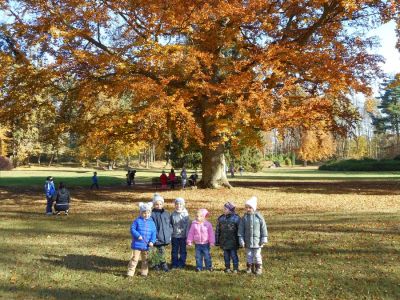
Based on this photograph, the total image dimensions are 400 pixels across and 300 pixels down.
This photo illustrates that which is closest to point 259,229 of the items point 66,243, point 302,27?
point 66,243

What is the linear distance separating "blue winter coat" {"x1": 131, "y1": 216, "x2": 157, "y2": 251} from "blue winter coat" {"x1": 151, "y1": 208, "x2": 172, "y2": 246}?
0.61 feet

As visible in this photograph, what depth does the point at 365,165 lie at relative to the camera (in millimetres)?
63562

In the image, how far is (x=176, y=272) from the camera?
825 cm

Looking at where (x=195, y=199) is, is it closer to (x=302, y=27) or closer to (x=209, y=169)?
(x=209, y=169)

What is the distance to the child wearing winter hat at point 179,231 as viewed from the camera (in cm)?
852

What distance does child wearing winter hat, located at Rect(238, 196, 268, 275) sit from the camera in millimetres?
7984

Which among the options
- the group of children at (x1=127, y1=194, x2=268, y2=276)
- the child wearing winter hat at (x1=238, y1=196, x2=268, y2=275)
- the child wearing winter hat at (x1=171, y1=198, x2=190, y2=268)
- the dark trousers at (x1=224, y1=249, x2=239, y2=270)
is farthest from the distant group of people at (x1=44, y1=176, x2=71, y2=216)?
the child wearing winter hat at (x1=238, y1=196, x2=268, y2=275)

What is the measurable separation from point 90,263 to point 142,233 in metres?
1.65

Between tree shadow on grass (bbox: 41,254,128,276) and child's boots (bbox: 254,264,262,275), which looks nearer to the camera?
child's boots (bbox: 254,264,262,275)

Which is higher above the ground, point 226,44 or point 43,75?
point 226,44

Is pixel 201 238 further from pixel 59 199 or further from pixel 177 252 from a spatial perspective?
pixel 59 199

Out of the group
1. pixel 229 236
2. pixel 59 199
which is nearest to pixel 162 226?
pixel 229 236

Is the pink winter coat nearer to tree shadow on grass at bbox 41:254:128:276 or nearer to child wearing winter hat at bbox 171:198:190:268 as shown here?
child wearing winter hat at bbox 171:198:190:268

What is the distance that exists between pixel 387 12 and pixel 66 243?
19.0 m
